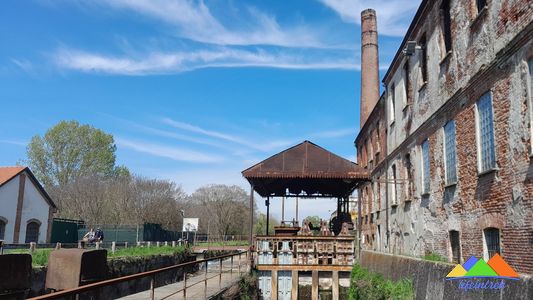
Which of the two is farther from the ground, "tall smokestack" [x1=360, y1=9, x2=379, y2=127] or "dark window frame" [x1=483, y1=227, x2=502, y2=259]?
"tall smokestack" [x1=360, y1=9, x2=379, y2=127]

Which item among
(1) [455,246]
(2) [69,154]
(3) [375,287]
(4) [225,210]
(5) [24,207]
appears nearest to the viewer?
(1) [455,246]

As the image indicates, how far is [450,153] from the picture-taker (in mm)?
12828

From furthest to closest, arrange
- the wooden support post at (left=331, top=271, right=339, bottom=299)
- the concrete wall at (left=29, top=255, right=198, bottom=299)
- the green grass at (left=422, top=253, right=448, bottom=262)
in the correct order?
the wooden support post at (left=331, top=271, right=339, bottom=299), the concrete wall at (left=29, top=255, right=198, bottom=299), the green grass at (left=422, top=253, right=448, bottom=262)

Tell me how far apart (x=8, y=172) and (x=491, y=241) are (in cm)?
3230

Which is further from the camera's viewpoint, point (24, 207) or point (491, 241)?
point (24, 207)

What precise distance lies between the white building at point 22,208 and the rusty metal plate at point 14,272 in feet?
99.5

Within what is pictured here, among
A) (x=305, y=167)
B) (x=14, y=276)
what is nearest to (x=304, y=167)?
(x=305, y=167)

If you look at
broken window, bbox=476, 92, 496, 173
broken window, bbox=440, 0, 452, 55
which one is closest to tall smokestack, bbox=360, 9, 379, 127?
broken window, bbox=440, 0, 452, 55

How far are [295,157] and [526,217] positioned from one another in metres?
12.0

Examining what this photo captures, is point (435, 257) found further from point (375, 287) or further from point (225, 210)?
point (225, 210)

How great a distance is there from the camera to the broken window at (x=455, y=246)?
12.0 meters

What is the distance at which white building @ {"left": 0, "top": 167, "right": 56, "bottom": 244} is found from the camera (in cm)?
3061

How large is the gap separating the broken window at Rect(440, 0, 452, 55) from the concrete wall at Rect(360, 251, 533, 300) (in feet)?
20.6

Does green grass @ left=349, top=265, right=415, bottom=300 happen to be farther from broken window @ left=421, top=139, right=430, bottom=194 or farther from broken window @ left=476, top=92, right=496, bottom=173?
broken window @ left=476, top=92, right=496, bottom=173
